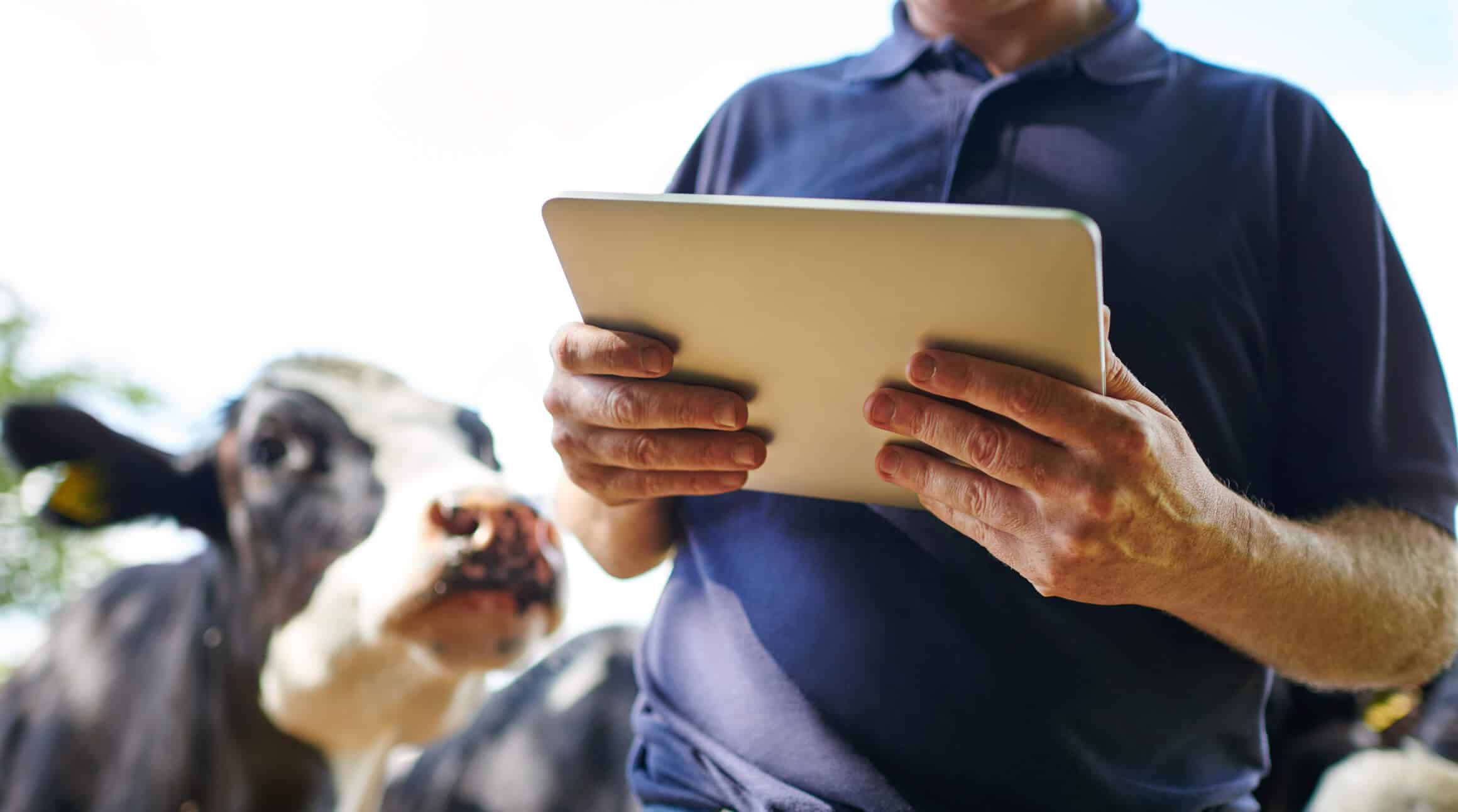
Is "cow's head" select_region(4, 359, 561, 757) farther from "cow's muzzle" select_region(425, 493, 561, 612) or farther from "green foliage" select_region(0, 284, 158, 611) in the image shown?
"green foliage" select_region(0, 284, 158, 611)

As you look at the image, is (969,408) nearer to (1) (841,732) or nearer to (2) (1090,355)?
(2) (1090,355)

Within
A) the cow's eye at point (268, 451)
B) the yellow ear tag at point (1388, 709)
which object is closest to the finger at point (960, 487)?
the cow's eye at point (268, 451)

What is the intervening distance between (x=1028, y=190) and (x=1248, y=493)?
10.4 inches

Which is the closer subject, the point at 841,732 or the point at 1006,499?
the point at 1006,499

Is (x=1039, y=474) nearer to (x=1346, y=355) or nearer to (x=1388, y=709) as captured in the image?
(x=1346, y=355)

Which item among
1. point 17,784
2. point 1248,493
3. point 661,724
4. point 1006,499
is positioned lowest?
point 17,784

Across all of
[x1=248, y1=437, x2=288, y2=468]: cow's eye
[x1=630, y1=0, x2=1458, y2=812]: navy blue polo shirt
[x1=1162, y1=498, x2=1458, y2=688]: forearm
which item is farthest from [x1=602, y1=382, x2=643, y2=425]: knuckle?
[x1=248, y1=437, x2=288, y2=468]: cow's eye

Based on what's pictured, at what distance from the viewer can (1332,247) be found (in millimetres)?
850

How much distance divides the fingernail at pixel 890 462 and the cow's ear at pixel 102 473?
1.30 meters

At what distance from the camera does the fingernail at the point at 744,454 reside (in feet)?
2.23

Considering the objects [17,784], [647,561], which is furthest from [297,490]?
[647,561]

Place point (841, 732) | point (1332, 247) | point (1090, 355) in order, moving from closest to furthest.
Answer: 1. point (1090, 355)
2. point (841, 732)
3. point (1332, 247)

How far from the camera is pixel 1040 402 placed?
1.80 feet

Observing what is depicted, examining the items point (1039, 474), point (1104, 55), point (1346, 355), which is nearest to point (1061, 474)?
point (1039, 474)
